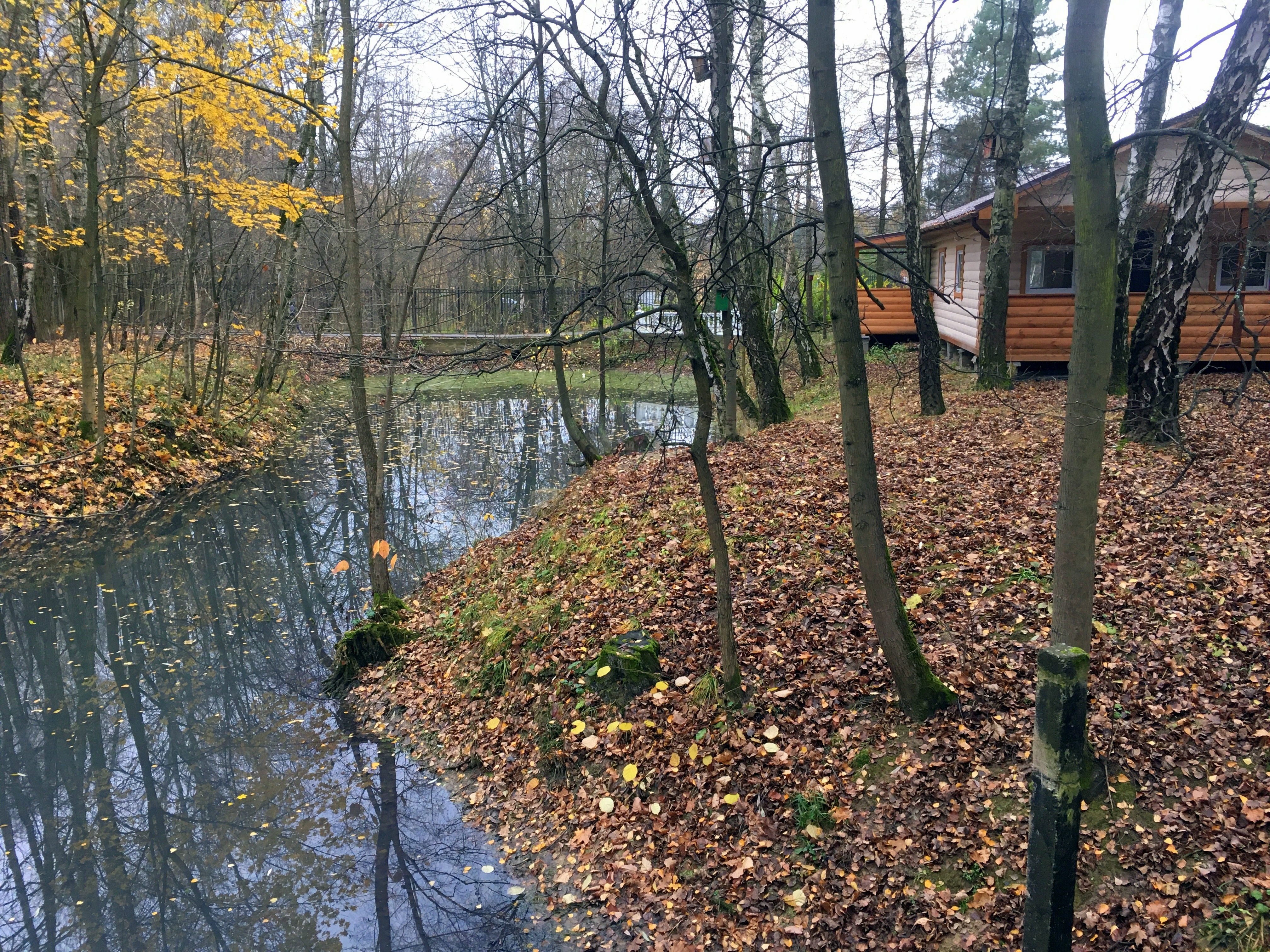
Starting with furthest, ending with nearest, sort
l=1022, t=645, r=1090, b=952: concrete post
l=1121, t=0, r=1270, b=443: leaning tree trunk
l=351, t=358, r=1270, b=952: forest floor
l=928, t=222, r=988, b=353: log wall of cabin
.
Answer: l=928, t=222, r=988, b=353: log wall of cabin < l=1121, t=0, r=1270, b=443: leaning tree trunk < l=351, t=358, r=1270, b=952: forest floor < l=1022, t=645, r=1090, b=952: concrete post

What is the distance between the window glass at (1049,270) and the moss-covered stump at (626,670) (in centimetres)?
1298

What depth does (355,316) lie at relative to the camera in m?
8.81

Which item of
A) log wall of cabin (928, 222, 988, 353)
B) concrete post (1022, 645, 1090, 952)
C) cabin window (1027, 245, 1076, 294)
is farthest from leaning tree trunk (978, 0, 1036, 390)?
concrete post (1022, 645, 1090, 952)

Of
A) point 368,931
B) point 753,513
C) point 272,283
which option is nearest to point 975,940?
point 368,931

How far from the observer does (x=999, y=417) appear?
1157 cm

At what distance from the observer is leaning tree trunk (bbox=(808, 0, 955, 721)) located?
4516 millimetres

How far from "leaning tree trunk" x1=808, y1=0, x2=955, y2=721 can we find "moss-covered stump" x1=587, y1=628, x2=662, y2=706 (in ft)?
6.77

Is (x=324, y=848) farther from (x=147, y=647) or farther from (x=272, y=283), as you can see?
(x=272, y=283)

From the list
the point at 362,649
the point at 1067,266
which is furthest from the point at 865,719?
the point at 1067,266

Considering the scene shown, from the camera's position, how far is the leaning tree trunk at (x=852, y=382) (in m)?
4.52

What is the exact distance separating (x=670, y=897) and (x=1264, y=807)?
10.3ft

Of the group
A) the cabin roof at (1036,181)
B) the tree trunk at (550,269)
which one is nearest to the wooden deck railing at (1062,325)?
the cabin roof at (1036,181)

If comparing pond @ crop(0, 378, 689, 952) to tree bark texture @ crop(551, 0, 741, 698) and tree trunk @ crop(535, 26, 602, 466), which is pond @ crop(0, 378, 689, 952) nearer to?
tree bark texture @ crop(551, 0, 741, 698)

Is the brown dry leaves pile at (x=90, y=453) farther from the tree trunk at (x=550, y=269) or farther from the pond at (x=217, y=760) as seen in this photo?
the tree trunk at (x=550, y=269)
